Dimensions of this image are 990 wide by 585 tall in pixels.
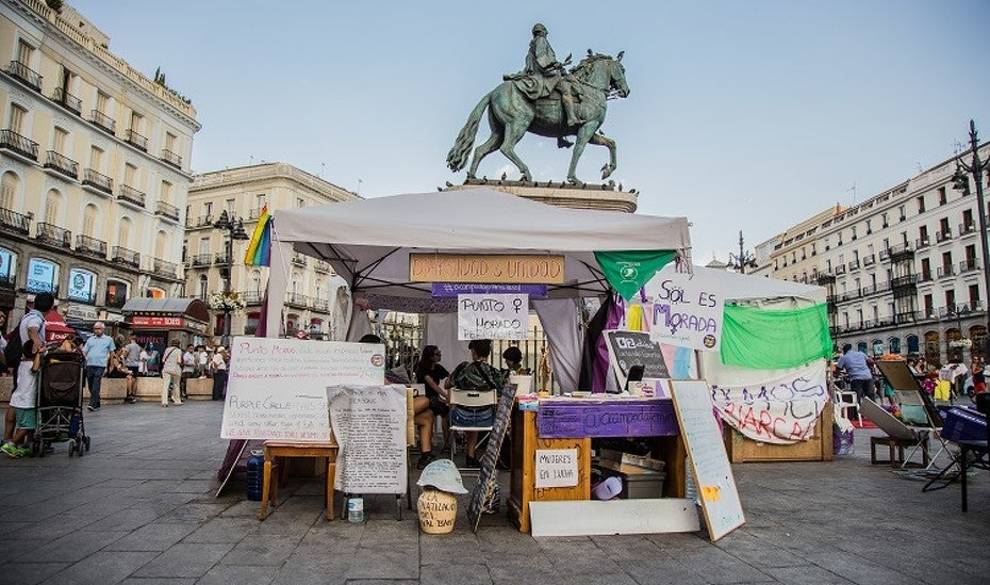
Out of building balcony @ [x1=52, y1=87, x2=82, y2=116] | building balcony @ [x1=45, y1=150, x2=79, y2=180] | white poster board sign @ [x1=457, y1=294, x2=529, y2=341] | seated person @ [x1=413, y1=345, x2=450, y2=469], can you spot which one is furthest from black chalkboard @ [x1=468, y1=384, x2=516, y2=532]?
building balcony @ [x1=52, y1=87, x2=82, y2=116]

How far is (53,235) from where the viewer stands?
99.8ft

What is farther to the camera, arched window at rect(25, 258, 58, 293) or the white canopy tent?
arched window at rect(25, 258, 58, 293)

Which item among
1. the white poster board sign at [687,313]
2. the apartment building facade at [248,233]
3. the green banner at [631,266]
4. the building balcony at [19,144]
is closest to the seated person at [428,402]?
the green banner at [631,266]

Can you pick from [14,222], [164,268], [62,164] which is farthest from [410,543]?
[164,268]

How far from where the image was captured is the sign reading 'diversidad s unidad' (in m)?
4.72

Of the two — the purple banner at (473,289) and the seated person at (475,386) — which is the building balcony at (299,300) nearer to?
the purple banner at (473,289)

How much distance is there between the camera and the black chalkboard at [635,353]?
7460 millimetres

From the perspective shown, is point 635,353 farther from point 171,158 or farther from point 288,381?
point 171,158

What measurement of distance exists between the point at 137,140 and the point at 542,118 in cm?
3372

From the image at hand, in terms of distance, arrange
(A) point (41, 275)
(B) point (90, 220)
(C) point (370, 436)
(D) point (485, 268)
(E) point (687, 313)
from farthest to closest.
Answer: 1. (B) point (90, 220)
2. (A) point (41, 275)
3. (E) point (687, 313)
4. (D) point (485, 268)
5. (C) point (370, 436)

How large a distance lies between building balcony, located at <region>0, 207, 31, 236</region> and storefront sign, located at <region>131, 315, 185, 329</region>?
630 centimetres

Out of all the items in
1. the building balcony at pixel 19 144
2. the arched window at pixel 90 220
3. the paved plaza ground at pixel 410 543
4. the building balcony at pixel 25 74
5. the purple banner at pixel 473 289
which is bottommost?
the paved plaza ground at pixel 410 543

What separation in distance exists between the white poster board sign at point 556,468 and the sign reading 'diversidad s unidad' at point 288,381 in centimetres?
146

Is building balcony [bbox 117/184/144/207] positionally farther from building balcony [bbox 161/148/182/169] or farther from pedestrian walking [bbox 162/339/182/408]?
pedestrian walking [bbox 162/339/182/408]
